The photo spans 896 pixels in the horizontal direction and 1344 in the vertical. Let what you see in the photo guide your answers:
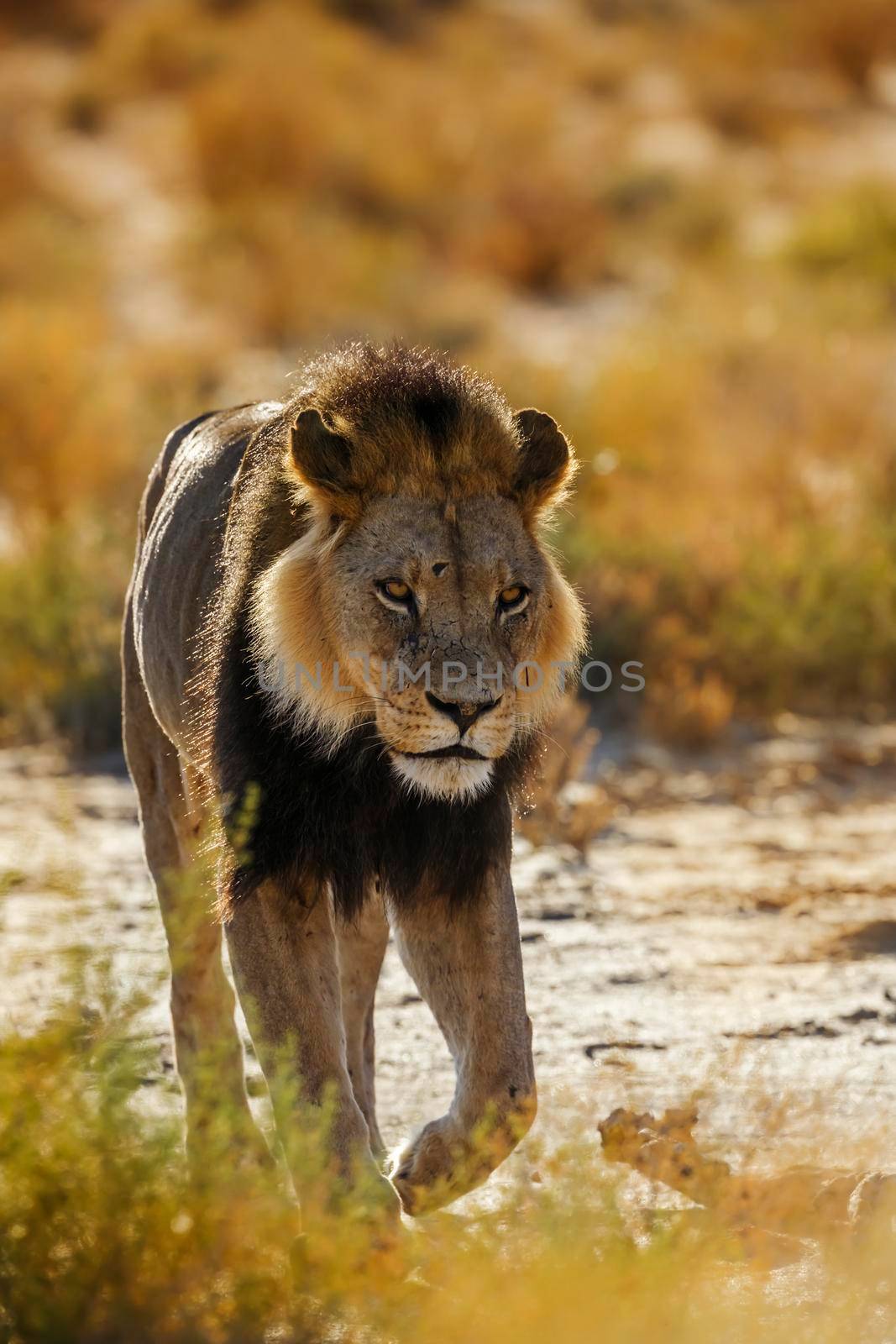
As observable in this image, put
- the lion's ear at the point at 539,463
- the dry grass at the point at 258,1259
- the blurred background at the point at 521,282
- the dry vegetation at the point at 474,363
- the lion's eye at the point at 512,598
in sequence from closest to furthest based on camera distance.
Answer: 1. the dry grass at the point at 258,1259
2. the dry vegetation at the point at 474,363
3. the lion's eye at the point at 512,598
4. the lion's ear at the point at 539,463
5. the blurred background at the point at 521,282

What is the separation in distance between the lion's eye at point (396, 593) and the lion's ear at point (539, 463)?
431 millimetres

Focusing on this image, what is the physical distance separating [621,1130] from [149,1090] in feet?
4.65

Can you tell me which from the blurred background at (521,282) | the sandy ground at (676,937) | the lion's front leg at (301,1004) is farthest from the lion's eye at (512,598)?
the blurred background at (521,282)

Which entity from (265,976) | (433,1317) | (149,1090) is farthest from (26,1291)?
(149,1090)

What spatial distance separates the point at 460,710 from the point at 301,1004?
0.71m

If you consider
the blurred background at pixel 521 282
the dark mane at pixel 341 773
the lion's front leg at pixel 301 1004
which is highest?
the blurred background at pixel 521 282

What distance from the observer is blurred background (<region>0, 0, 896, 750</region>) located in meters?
9.73

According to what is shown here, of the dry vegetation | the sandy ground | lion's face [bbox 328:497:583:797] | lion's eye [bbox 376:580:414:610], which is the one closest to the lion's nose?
lion's face [bbox 328:497:583:797]

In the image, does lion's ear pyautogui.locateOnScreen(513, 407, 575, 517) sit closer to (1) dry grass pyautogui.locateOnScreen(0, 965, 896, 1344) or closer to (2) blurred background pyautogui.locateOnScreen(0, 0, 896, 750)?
(1) dry grass pyautogui.locateOnScreen(0, 965, 896, 1344)

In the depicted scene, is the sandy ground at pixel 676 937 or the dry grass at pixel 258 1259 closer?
the dry grass at pixel 258 1259

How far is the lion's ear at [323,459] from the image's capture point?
414 centimetres

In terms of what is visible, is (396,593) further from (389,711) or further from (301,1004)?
(301,1004)

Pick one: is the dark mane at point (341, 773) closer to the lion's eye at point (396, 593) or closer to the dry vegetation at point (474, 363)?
the lion's eye at point (396, 593)

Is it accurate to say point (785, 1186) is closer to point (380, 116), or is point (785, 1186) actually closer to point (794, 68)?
point (380, 116)
